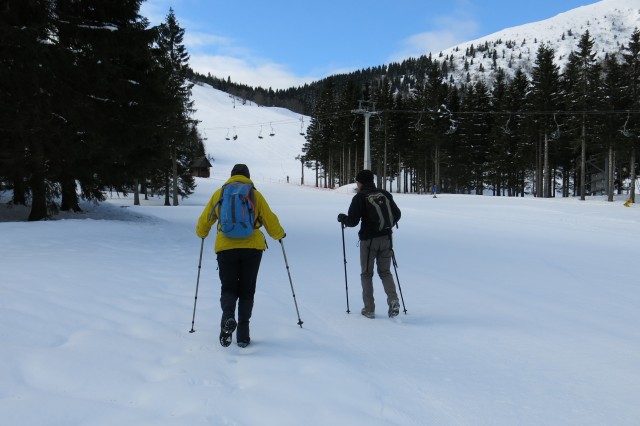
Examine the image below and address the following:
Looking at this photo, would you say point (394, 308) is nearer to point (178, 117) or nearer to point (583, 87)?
point (178, 117)

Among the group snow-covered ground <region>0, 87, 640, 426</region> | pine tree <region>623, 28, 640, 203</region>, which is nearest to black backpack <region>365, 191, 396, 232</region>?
snow-covered ground <region>0, 87, 640, 426</region>

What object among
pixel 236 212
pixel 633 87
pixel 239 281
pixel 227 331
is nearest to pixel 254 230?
pixel 236 212

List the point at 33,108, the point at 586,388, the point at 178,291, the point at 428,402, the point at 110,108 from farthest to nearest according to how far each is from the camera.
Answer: the point at 110,108 < the point at 33,108 < the point at 178,291 < the point at 586,388 < the point at 428,402

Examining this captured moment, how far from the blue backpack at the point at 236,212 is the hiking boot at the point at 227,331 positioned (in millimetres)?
973

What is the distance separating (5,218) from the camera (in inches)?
622

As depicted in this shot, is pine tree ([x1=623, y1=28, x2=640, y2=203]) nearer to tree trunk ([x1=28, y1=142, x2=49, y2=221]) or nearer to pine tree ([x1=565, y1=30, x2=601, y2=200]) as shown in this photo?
pine tree ([x1=565, y1=30, x2=601, y2=200])

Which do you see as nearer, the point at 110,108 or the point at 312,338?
the point at 312,338

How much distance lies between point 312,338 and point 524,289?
5.52 meters

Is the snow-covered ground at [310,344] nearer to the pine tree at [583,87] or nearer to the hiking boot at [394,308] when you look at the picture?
the hiking boot at [394,308]

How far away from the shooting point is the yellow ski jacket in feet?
16.7

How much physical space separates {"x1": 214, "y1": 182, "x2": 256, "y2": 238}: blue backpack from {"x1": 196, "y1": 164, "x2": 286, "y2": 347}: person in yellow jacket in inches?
3.9

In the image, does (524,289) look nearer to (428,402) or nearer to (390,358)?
(390,358)

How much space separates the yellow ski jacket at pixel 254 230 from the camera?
508 cm

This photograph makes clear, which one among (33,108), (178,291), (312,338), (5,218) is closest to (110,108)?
(33,108)
